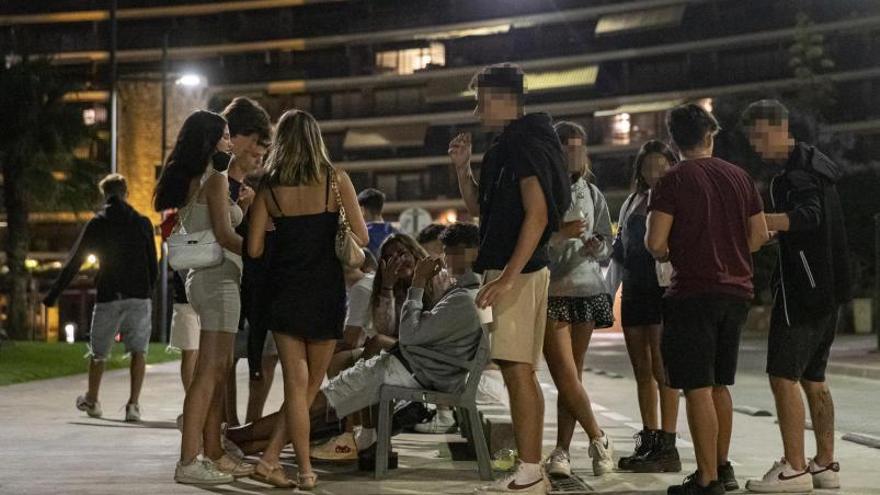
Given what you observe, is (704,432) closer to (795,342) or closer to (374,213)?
(795,342)

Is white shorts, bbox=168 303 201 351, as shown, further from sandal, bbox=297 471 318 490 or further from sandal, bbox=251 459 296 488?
sandal, bbox=297 471 318 490

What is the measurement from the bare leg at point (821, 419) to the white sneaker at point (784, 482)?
0.32m

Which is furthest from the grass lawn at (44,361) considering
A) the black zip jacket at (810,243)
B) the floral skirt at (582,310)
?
the black zip jacket at (810,243)

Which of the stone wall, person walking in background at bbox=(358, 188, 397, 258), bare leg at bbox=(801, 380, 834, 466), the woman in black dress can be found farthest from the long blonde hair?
the stone wall

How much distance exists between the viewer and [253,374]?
26.3 ft

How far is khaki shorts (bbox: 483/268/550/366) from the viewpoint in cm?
692

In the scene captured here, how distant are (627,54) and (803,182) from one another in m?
76.5

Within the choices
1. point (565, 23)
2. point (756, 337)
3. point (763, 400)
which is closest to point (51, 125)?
point (756, 337)

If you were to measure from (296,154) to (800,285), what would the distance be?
9.37 feet

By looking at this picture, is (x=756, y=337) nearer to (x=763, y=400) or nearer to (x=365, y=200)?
(x=763, y=400)

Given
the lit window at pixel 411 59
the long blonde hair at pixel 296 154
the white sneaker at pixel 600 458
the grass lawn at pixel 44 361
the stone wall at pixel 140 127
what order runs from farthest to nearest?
1. the lit window at pixel 411 59
2. the stone wall at pixel 140 127
3. the grass lawn at pixel 44 361
4. the white sneaker at pixel 600 458
5. the long blonde hair at pixel 296 154

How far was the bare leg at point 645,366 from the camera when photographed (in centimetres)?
862

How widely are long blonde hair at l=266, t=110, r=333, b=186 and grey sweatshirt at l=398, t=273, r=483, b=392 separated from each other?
3.27ft

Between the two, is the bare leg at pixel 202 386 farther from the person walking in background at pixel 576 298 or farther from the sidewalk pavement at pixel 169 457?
the person walking in background at pixel 576 298
